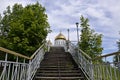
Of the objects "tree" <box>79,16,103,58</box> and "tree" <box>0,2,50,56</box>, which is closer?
"tree" <box>0,2,50,56</box>

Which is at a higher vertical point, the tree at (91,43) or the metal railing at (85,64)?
the tree at (91,43)

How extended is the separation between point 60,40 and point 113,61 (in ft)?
116

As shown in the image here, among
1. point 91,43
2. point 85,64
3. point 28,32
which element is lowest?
point 85,64

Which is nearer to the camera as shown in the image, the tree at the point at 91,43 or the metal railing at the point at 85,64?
the metal railing at the point at 85,64

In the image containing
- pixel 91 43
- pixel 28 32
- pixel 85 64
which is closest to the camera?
pixel 85 64

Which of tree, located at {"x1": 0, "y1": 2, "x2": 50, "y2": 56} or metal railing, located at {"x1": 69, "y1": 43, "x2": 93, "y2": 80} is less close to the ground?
tree, located at {"x1": 0, "y1": 2, "x2": 50, "y2": 56}

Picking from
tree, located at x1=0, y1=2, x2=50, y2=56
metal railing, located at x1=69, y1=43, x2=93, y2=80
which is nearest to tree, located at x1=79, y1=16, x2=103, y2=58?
tree, located at x1=0, y1=2, x2=50, y2=56

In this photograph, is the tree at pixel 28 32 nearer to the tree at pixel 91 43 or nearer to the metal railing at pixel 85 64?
the tree at pixel 91 43

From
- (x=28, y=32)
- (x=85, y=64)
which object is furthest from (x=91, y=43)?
(x=85, y=64)

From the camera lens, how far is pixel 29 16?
1046 cm

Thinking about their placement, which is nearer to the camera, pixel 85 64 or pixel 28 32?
pixel 85 64

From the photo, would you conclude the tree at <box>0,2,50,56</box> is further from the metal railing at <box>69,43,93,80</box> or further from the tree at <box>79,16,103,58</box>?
the metal railing at <box>69,43,93,80</box>

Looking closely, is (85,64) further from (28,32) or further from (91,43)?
(91,43)

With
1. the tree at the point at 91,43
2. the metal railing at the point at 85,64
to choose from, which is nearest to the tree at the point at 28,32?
the tree at the point at 91,43
